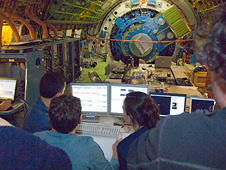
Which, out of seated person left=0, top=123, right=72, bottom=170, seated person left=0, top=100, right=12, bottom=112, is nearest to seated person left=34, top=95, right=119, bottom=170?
seated person left=0, top=123, right=72, bottom=170

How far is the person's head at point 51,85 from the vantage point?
1954 millimetres

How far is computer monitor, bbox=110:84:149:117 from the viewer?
6.89ft

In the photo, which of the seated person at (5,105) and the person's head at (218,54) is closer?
the person's head at (218,54)

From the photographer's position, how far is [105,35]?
6.57 meters

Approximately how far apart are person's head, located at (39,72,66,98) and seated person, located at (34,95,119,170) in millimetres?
571

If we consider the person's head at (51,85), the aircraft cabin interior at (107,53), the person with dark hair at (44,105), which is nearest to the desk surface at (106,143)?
the aircraft cabin interior at (107,53)

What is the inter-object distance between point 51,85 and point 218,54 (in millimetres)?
1625

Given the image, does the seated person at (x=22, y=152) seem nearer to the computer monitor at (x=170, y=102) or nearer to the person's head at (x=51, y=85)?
the person's head at (x=51, y=85)

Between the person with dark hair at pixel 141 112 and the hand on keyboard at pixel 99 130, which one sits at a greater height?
the person with dark hair at pixel 141 112

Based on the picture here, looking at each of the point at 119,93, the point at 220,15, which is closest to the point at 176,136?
the point at 220,15

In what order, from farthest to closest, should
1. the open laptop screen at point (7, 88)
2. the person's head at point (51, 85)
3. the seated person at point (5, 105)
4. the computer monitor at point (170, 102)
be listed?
1. the open laptop screen at point (7, 88)
2. the seated person at point (5, 105)
3. the computer monitor at point (170, 102)
4. the person's head at point (51, 85)

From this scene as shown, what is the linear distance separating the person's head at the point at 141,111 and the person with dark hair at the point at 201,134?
0.92 metres

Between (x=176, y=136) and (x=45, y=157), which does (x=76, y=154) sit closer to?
(x=45, y=157)

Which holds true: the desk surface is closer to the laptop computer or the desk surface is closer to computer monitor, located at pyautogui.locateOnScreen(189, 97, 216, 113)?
computer monitor, located at pyautogui.locateOnScreen(189, 97, 216, 113)
